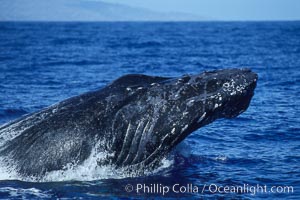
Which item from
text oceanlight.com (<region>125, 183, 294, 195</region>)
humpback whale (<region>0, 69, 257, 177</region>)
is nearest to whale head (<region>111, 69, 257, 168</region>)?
humpback whale (<region>0, 69, 257, 177</region>)

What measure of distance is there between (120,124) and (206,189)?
183 cm

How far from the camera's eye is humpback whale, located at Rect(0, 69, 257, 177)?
8391mm

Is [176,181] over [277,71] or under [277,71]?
under

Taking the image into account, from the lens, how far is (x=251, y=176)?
31.5 feet

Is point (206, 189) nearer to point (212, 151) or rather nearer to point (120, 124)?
point (120, 124)

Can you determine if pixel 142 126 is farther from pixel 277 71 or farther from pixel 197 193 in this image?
pixel 277 71

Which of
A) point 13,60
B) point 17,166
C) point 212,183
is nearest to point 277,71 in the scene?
point 13,60

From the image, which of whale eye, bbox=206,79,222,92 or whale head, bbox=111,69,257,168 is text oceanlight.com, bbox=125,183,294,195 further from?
whale eye, bbox=206,79,222,92

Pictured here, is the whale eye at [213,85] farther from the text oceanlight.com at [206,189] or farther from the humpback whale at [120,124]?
the text oceanlight.com at [206,189]

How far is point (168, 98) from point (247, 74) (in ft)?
4.47

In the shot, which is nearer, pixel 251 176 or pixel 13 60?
pixel 251 176

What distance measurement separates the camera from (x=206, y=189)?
351 inches

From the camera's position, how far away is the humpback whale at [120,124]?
839 cm

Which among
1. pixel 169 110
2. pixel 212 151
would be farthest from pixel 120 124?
pixel 212 151
